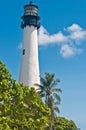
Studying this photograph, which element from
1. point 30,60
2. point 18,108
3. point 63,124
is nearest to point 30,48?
point 30,60

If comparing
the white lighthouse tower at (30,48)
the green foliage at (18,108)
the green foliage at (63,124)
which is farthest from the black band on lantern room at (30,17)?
the green foliage at (18,108)

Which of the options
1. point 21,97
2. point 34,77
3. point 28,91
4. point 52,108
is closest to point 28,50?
point 34,77

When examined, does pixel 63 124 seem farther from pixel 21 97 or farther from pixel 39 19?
pixel 21 97

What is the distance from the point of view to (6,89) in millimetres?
64688

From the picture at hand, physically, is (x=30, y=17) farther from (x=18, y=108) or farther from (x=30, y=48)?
(x=18, y=108)

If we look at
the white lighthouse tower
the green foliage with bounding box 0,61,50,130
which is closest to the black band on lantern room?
the white lighthouse tower

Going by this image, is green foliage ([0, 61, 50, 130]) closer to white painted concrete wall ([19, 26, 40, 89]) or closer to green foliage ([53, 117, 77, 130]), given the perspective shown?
white painted concrete wall ([19, 26, 40, 89])

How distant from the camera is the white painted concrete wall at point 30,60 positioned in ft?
343

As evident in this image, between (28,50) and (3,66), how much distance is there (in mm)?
39748

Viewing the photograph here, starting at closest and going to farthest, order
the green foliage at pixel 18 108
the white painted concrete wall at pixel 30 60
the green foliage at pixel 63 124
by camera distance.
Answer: the green foliage at pixel 18 108 < the white painted concrete wall at pixel 30 60 < the green foliage at pixel 63 124

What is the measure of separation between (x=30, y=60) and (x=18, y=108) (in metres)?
36.1

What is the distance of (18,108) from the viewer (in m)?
70.0

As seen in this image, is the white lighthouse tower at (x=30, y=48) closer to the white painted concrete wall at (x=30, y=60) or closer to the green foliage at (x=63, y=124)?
the white painted concrete wall at (x=30, y=60)

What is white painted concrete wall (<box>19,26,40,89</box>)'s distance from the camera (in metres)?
105
